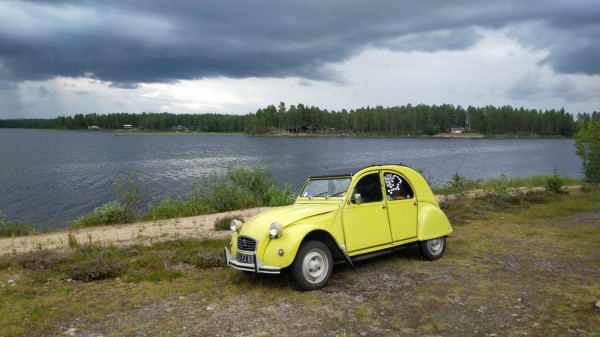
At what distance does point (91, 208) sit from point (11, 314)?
20.5 meters

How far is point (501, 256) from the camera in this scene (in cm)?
977

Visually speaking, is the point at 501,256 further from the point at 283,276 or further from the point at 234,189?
the point at 234,189

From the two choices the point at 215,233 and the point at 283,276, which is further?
the point at 215,233

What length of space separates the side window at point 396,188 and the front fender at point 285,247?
2371 millimetres

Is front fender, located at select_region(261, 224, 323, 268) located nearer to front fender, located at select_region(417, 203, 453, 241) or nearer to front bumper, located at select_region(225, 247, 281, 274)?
front bumper, located at select_region(225, 247, 281, 274)

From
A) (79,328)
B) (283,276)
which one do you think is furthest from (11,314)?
(283,276)

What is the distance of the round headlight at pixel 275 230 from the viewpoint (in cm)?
727

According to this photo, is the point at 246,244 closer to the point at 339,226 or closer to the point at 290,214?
the point at 290,214

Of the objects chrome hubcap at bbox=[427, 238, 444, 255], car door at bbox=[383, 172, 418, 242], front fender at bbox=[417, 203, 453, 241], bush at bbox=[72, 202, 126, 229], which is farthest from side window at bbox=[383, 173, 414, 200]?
bush at bbox=[72, 202, 126, 229]

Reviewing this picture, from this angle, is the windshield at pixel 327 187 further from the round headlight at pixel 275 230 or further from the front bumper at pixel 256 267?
the front bumper at pixel 256 267

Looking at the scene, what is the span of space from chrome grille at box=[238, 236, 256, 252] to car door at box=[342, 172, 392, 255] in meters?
1.69

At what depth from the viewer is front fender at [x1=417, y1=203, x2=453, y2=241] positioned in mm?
9281

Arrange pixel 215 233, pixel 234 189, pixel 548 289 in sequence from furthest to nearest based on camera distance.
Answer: pixel 234 189, pixel 215 233, pixel 548 289

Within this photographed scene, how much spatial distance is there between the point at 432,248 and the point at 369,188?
2166 mm
